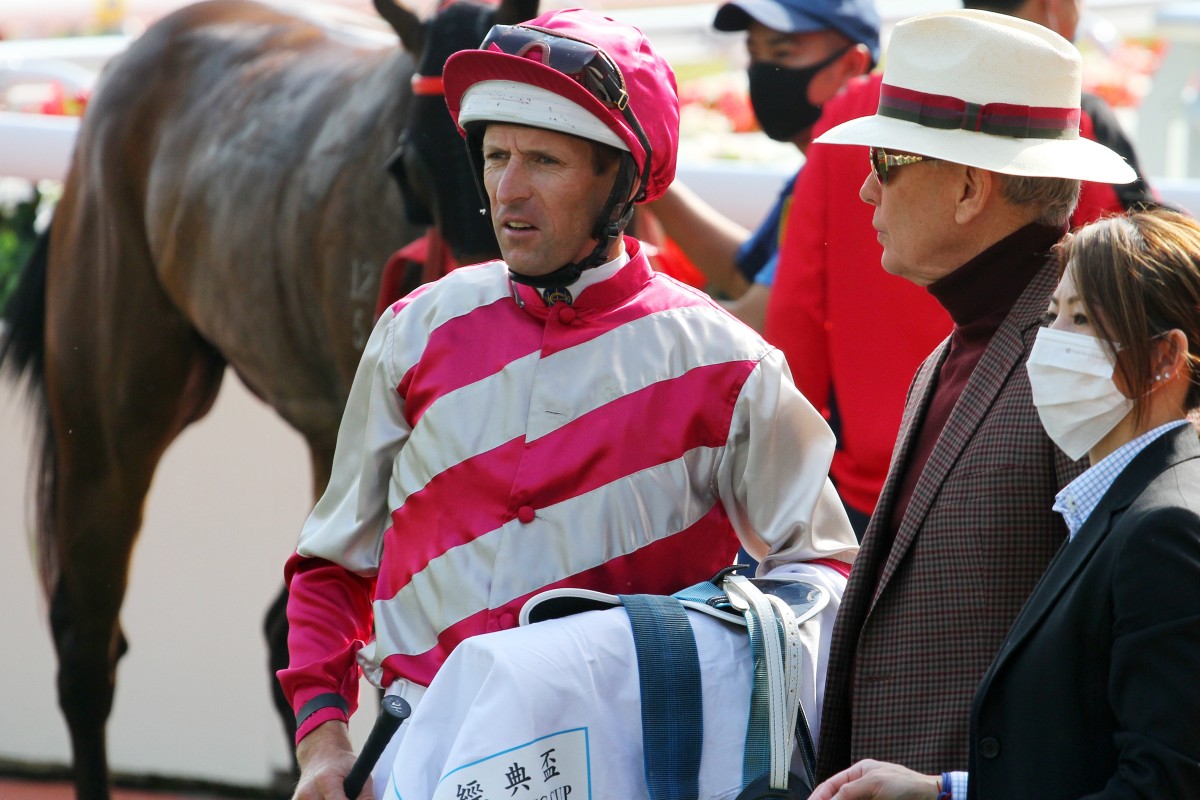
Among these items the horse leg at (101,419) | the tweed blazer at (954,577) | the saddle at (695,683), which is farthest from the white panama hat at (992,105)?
the horse leg at (101,419)

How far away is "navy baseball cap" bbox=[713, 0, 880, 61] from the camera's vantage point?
3.82 meters

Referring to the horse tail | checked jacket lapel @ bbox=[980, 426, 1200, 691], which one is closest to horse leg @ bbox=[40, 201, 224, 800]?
the horse tail

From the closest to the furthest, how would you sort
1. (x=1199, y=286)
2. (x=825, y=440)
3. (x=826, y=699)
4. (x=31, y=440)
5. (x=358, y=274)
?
(x=1199, y=286), (x=826, y=699), (x=825, y=440), (x=358, y=274), (x=31, y=440)

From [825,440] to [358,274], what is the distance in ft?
6.62

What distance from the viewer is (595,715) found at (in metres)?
1.83

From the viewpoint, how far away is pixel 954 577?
1.90m

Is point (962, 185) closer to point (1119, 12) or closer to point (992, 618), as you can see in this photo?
point (992, 618)

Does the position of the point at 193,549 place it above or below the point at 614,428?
below

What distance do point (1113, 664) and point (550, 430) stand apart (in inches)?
32.3

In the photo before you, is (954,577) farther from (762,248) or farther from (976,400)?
(762,248)

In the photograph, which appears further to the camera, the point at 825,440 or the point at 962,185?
the point at 825,440

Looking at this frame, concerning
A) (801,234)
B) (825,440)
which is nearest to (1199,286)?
(825,440)

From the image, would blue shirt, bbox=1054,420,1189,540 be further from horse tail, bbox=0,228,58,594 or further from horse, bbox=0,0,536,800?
horse tail, bbox=0,228,58,594

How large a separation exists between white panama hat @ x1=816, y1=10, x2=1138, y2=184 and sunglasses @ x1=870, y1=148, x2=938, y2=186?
0.03 metres
